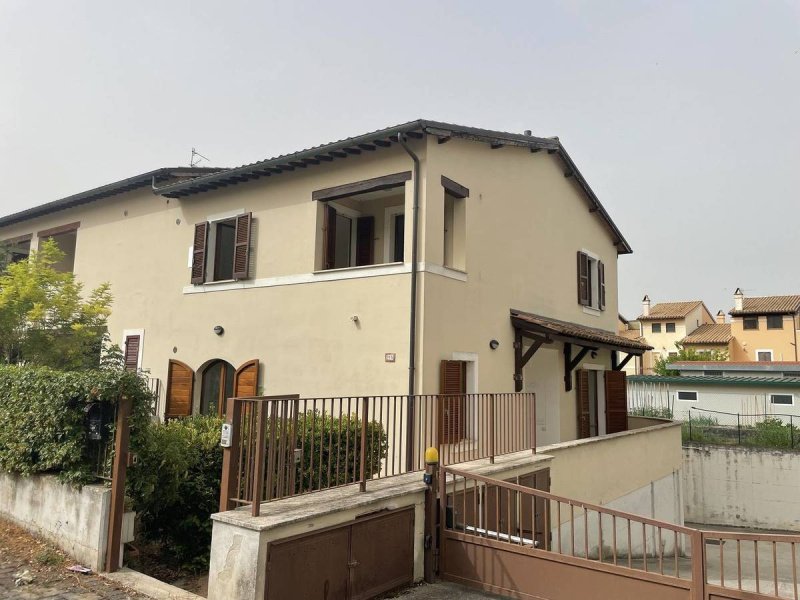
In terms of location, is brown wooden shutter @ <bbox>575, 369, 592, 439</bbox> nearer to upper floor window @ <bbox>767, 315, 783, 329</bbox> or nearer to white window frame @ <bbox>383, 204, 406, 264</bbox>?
white window frame @ <bbox>383, 204, 406, 264</bbox>

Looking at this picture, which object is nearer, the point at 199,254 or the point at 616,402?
the point at 199,254

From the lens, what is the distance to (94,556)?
543 cm

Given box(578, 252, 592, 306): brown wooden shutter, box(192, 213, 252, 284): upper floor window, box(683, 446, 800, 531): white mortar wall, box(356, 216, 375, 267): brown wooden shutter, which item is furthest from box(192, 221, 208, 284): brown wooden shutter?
box(683, 446, 800, 531): white mortar wall

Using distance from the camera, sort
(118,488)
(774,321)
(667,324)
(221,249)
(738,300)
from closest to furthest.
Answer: (118,488), (221,249), (774,321), (738,300), (667,324)

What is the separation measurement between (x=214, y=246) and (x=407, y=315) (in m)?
5.61

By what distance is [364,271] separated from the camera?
9727 mm

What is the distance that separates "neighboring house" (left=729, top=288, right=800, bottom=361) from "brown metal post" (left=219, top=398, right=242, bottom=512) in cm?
4215

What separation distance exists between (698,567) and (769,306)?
4090 centimetres

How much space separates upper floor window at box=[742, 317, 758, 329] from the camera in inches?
1537

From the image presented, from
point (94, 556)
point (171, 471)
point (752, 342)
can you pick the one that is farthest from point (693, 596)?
point (752, 342)

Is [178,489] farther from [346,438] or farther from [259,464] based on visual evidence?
[259,464]

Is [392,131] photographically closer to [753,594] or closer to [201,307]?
[201,307]

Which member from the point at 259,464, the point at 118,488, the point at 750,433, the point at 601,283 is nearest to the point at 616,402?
the point at 601,283

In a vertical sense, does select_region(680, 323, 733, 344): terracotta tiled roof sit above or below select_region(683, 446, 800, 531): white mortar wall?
above
